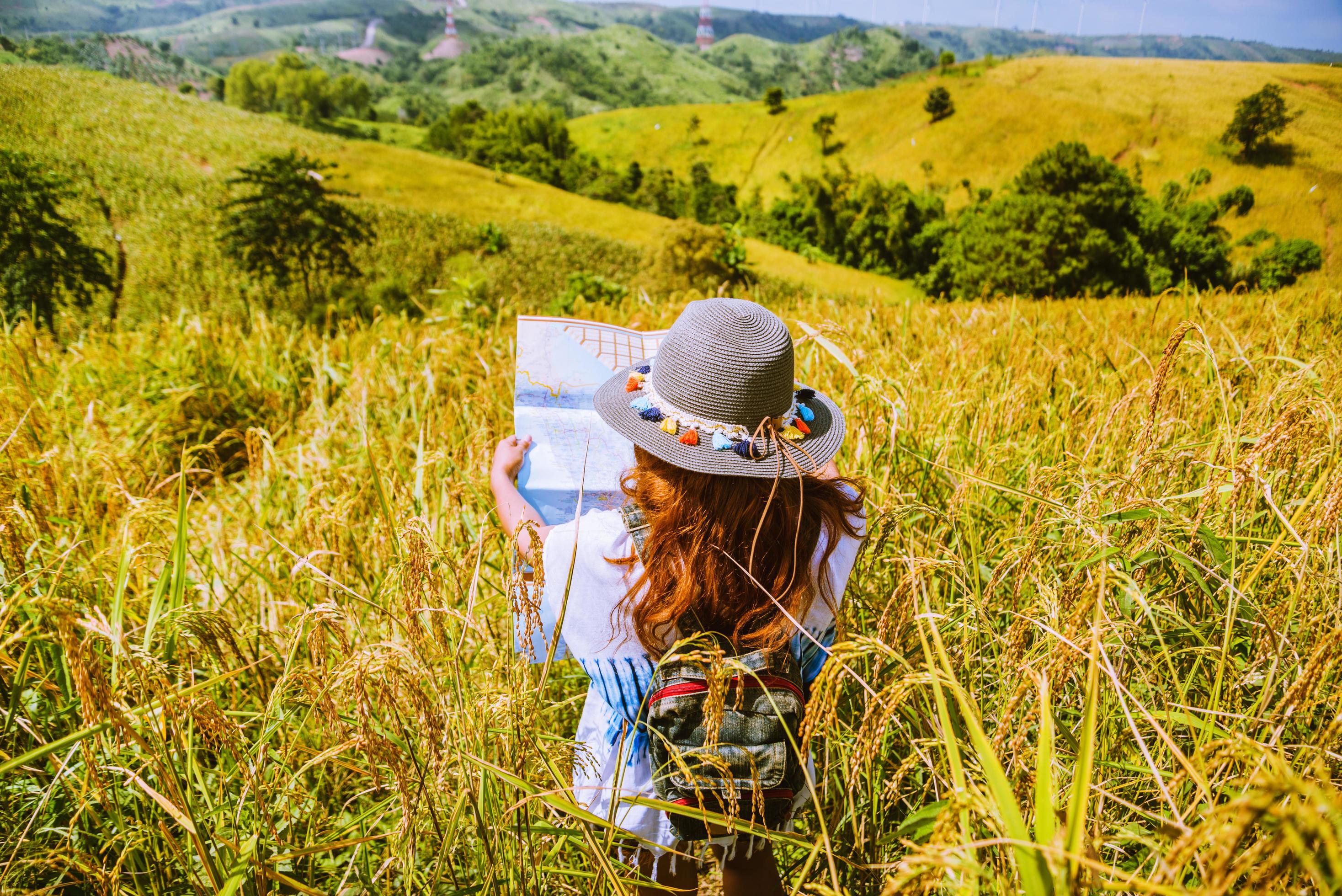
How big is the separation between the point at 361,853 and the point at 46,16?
65.5 ft

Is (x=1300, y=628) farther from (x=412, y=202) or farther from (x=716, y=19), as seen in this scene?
(x=716, y=19)

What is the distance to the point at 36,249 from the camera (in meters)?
5.79

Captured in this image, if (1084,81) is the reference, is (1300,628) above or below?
below

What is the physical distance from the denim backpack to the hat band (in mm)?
350

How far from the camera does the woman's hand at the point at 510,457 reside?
1297mm

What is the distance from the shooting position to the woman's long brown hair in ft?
3.43

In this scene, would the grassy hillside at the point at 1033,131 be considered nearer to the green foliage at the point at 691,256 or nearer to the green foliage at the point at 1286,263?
the green foliage at the point at 1286,263

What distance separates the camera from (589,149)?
2082 inches

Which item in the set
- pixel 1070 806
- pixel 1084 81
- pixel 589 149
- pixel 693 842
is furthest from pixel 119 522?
pixel 589 149

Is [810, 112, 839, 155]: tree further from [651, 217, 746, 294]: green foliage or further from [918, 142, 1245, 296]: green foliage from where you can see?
[651, 217, 746, 294]: green foliage

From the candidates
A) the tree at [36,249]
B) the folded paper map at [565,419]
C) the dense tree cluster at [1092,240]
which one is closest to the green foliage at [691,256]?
the dense tree cluster at [1092,240]

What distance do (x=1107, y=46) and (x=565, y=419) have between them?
234ft

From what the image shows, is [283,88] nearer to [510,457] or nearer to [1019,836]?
[510,457]

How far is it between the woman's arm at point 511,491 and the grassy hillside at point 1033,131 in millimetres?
8738
